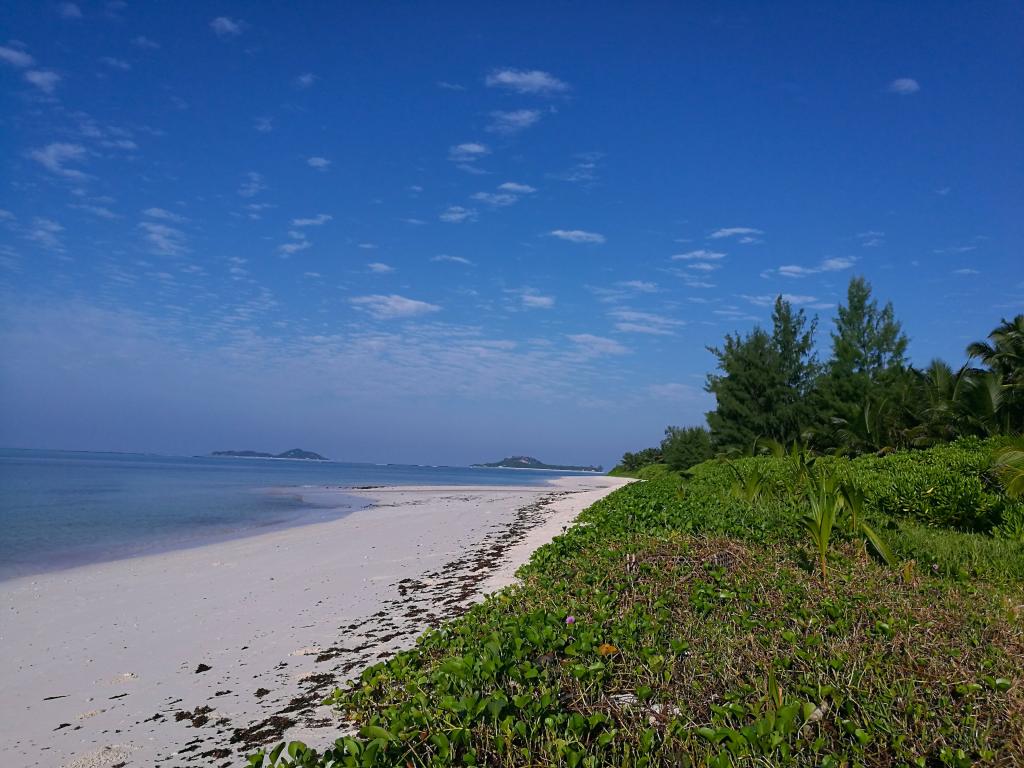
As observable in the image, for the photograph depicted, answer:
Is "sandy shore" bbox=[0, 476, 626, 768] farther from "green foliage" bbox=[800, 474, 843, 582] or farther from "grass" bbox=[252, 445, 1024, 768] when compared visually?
"green foliage" bbox=[800, 474, 843, 582]

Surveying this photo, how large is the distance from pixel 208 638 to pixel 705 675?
6.15 m

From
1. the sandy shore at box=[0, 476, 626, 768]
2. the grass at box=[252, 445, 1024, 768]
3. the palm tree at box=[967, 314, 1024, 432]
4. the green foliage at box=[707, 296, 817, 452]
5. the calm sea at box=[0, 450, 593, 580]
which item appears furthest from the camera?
the green foliage at box=[707, 296, 817, 452]

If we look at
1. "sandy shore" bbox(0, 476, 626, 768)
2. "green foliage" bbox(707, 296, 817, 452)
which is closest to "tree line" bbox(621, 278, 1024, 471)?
"green foliage" bbox(707, 296, 817, 452)

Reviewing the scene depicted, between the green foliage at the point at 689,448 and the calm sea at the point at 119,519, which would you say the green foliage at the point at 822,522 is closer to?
the calm sea at the point at 119,519

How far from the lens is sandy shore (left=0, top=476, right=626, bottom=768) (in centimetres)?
462

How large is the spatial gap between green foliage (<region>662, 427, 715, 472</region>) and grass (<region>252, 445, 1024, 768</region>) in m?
34.4

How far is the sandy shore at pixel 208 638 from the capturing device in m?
4.62

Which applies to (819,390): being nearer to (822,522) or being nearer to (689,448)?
(689,448)

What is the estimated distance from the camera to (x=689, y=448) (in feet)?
137

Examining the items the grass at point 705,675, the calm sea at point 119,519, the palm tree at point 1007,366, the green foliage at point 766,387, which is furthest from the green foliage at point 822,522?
the green foliage at point 766,387

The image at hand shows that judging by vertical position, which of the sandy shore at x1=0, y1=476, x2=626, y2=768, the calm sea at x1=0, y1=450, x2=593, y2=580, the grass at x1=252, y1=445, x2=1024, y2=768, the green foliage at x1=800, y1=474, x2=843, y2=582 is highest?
the green foliage at x1=800, y1=474, x2=843, y2=582

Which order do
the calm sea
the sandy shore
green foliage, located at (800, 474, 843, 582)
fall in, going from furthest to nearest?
the calm sea, green foliage, located at (800, 474, 843, 582), the sandy shore

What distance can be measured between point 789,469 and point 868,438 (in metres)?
14.9

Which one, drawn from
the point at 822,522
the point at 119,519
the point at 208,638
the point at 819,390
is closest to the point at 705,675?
the point at 822,522
